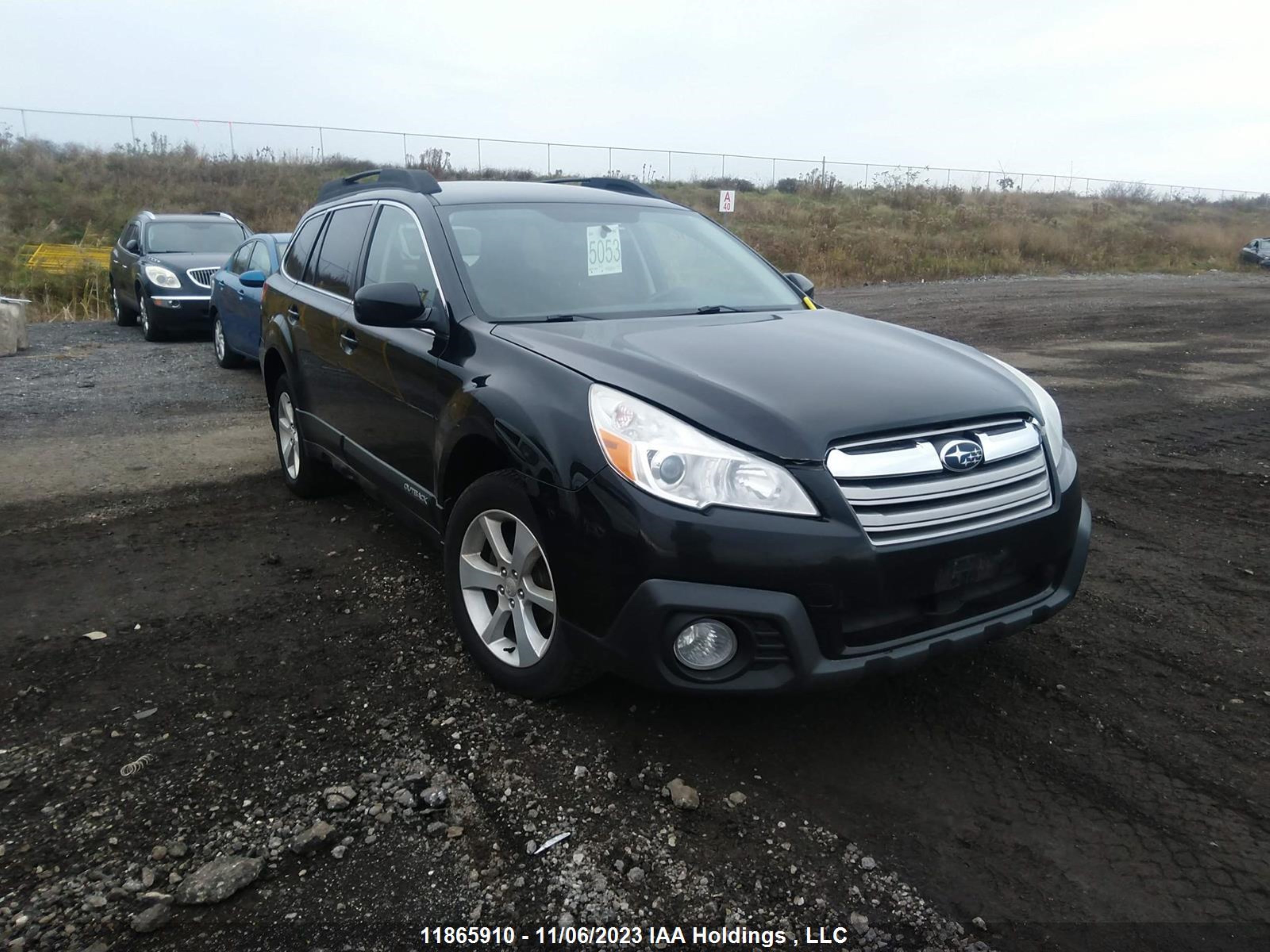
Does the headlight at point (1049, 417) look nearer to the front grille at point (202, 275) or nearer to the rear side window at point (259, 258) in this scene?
the rear side window at point (259, 258)

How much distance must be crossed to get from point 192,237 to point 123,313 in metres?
2.39

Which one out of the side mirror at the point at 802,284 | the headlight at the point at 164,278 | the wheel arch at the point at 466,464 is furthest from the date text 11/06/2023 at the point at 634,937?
the headlight at the point at 164,278

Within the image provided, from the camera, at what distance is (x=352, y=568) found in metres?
4.61

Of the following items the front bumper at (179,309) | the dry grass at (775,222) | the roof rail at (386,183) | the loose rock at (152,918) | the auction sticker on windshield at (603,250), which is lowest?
the loose rock at (152,918)

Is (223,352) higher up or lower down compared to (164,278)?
lower down

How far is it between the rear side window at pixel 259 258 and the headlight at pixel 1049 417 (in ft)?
26.1

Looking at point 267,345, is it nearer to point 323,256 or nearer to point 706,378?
point 323,256

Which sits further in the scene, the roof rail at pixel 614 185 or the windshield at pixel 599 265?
the roof rail at pixel 614 185

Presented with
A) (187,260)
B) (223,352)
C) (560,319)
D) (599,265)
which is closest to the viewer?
(560,319)

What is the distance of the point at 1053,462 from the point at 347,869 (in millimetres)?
2499

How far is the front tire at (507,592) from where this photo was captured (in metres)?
3.04

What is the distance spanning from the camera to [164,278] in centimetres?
1291

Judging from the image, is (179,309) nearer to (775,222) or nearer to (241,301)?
(241,301)

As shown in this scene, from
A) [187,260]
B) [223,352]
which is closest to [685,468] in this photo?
[223,352]
